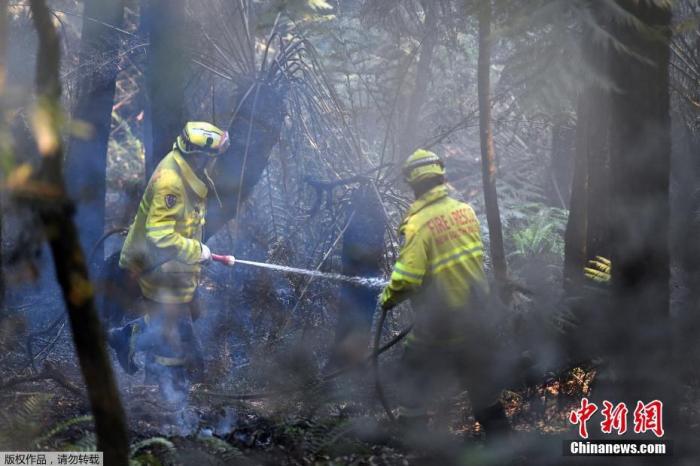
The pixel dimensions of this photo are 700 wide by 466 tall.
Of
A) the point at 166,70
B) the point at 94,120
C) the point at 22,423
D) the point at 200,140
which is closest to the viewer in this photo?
the point at 22,423

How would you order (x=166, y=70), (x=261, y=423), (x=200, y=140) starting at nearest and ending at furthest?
(x=261, y=423) → (x=200, y=140) → (x=166, y=70)

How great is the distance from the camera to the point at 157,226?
19.5 feet

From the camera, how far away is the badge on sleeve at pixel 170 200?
5961mm

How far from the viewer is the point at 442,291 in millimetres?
5367

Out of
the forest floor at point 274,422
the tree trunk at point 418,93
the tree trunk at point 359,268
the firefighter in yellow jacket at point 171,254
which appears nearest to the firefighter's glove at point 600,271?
the forest floor at point 274,422

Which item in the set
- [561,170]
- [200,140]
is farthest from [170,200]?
[561,170]

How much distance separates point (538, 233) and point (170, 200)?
7.14m

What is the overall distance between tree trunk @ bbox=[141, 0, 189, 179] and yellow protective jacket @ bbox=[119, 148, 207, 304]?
5.38 feet

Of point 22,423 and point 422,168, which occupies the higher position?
point 422,168

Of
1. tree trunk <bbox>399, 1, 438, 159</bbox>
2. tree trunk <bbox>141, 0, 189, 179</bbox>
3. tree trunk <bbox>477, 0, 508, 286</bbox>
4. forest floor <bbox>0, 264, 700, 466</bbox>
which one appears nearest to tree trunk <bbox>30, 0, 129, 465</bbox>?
forest floor <bbox>0, 264, 700, 466</bbox>

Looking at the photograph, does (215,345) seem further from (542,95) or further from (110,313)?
(542,95)

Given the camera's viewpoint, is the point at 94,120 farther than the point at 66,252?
Yes

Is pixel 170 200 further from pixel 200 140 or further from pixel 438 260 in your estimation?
pixel 438 260

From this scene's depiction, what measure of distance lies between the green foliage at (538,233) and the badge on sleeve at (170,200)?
6613 mm
